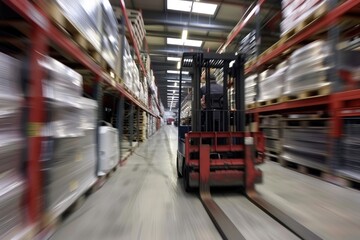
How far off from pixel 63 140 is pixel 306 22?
426 centimetres

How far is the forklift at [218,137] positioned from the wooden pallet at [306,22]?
1470mm

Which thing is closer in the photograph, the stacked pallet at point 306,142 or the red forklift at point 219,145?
the red forklift at point 219,145

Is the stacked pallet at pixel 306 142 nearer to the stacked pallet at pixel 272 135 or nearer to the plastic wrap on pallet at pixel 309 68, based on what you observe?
the stacked pallet at pixel 272 135

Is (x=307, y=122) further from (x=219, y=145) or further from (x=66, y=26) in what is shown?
(x=66, y=26)

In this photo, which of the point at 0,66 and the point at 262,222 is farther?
the point at 262,222

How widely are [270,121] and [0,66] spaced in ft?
18.3

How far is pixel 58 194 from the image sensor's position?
79.5 inches

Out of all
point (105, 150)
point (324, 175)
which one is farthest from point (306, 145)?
point (105, 150)

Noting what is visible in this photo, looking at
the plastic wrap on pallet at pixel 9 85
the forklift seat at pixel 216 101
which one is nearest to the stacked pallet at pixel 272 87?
the forklift seat at pixel 216 101

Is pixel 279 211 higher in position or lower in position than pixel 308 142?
lower

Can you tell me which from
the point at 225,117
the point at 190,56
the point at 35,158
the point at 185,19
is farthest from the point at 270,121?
the point at 185,19

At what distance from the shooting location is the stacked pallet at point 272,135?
525cm

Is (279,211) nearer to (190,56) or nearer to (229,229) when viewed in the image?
(229,229)

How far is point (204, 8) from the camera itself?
29.3ft
